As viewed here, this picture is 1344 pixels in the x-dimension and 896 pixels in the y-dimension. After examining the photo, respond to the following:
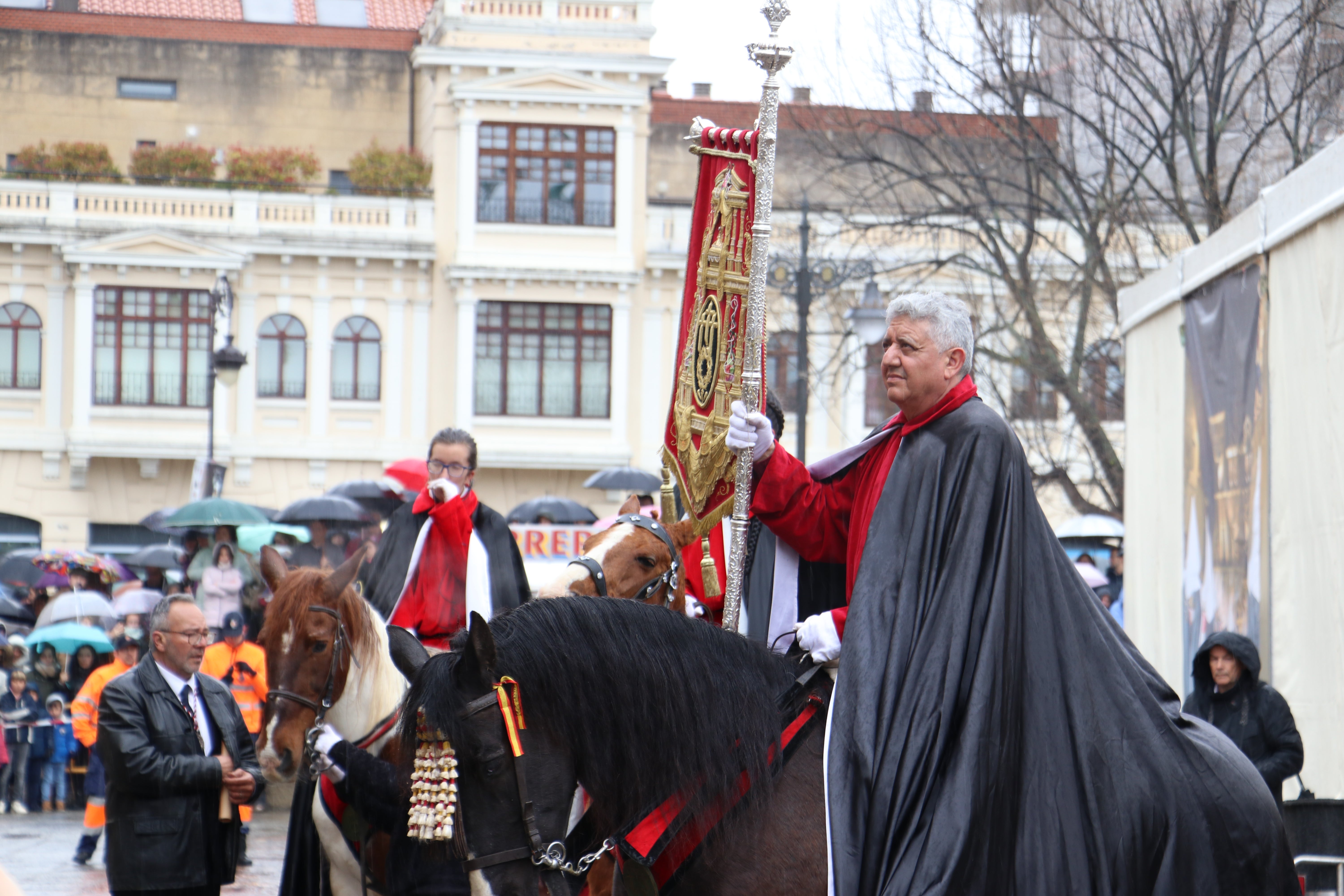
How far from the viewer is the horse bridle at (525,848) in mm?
3818

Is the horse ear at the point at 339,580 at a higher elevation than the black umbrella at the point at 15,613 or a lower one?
higher

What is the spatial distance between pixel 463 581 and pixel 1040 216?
14816 millimetres

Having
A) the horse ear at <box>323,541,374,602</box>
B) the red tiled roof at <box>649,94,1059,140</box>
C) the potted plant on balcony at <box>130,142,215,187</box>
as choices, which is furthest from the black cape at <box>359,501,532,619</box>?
the potted plant on balcony at <box>130,142,215,187</box>

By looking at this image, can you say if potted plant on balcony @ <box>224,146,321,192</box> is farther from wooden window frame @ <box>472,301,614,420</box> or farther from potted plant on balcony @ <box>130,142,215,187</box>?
wooden window frame @ <box>472,301,614,420</box>

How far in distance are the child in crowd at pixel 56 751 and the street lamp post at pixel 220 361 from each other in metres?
7.21

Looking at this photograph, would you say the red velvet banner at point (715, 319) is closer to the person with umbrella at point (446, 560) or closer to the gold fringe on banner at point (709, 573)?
the gold fringe on banner at point (709, 573)

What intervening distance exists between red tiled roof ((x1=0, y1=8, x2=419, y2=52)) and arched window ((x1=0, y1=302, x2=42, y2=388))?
923 centimetres

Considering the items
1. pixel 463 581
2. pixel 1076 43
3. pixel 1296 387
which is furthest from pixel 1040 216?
pixel 463 581

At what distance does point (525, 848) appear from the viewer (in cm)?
383

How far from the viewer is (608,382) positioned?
116 feet

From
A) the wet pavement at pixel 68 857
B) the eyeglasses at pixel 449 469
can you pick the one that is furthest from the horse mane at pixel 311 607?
the wet pavement at pixel 68 857

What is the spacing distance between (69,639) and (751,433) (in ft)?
41.8

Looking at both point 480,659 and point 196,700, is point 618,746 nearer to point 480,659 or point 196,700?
point 480,659

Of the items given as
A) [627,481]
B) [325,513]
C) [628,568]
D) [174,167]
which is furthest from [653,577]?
[174,167]
